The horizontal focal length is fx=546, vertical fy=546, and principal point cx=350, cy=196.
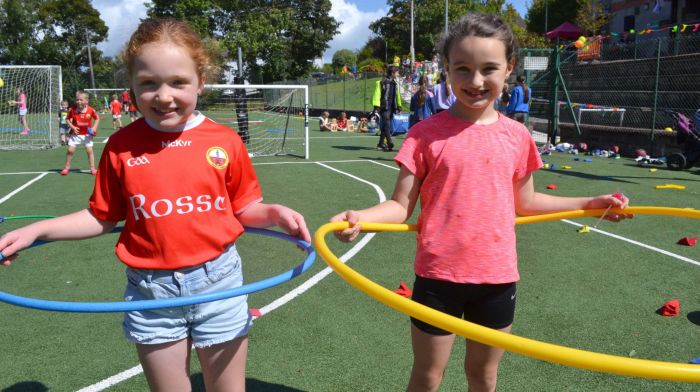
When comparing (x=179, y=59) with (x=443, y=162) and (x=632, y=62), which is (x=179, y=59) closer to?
(x=443, y=162)

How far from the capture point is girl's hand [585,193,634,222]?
266 cm

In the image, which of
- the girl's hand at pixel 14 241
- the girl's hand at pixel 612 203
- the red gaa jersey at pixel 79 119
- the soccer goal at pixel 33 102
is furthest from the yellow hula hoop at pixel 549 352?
the soccer goal at pixel 33 102

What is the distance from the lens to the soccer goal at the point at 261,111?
14.9 m

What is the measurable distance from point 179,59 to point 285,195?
766 cm

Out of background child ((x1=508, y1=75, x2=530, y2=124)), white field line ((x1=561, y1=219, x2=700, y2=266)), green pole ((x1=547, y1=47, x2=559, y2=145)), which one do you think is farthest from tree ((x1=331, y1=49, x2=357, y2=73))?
white field line ((x1=561, y1=219, x2=700, y2=266))

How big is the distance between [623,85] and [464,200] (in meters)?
18.2

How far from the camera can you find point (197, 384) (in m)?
3.62

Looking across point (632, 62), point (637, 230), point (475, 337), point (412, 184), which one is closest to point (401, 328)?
point (412, 184)

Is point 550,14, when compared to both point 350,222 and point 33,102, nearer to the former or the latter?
point 33,102

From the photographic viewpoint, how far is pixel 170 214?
2168 mm

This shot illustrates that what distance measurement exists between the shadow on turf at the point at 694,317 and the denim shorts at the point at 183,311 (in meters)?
4.00

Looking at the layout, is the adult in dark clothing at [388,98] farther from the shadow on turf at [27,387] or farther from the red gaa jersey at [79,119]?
the shadow on turf at [27,387]

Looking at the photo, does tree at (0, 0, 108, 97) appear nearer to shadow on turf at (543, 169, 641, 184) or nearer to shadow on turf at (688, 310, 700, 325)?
shadow on turf at (543, 169, 641, 184)

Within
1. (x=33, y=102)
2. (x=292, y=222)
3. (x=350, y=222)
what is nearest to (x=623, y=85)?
(x=350, y=222)
